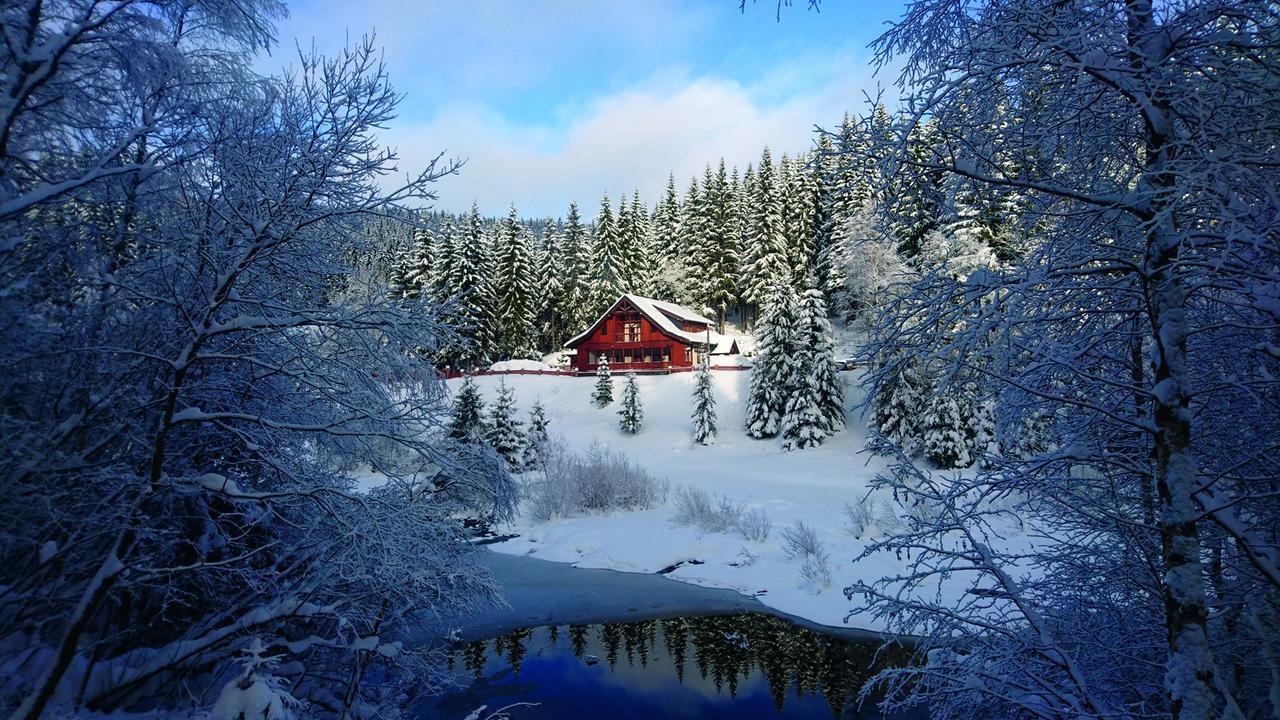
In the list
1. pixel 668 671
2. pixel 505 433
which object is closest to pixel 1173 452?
pixel 668 671

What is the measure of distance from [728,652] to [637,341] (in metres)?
36.7

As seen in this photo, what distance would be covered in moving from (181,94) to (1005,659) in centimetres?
817

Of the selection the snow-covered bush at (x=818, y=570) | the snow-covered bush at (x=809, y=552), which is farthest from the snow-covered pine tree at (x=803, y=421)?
the snow-covered bush at (x=818, y=570)

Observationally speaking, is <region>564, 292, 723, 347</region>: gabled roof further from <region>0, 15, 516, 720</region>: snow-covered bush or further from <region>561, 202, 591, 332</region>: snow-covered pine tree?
<region>0, 15, 516, 720</region>: snow-covered bush

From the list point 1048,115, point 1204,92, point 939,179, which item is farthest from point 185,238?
point 1204,92

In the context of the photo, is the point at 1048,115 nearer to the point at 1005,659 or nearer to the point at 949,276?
the point at 949,276

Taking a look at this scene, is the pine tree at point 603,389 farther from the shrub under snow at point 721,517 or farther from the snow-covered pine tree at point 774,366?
the shrub under snow at point 721,517

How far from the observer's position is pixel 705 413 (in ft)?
105

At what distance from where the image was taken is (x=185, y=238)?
4.88 m

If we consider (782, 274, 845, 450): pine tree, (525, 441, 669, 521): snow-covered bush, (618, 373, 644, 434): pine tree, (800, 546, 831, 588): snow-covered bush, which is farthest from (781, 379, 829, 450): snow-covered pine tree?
(800, 546, 831, 588): snow-covered bush

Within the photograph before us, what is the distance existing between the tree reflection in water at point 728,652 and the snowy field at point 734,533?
953mm

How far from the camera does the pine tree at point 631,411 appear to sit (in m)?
34.3

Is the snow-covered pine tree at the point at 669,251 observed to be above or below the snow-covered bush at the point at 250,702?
above

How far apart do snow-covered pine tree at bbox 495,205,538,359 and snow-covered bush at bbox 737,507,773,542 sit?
33359mm
